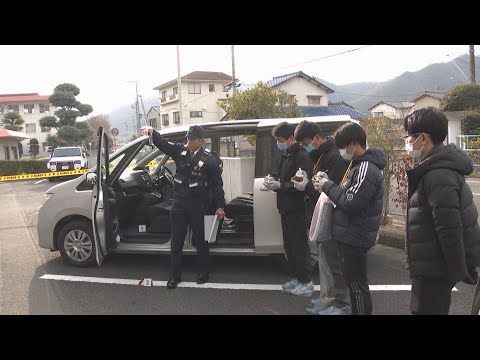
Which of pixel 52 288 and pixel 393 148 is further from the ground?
pixel 393 148

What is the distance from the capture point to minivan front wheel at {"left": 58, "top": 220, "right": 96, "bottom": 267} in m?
5.09

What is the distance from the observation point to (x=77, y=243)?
5141 mm

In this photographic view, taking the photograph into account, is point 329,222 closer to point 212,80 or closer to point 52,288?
point 52,288

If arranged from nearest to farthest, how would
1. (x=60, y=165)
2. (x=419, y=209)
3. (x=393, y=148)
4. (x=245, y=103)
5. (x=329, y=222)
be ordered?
1. (x=419, y=209)
2. (x=329, y=222)
3. (x=393, y=148)
4. (x=245, y=103)
5. (x=60, y=165)

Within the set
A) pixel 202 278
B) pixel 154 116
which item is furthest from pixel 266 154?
pixel 154 116

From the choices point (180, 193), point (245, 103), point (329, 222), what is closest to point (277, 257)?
point (180, 193)

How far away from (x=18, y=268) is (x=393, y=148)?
5.75 metres

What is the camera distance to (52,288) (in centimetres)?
450

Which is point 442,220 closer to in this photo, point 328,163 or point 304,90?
point 328,163

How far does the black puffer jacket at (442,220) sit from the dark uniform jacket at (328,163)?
1212 mm

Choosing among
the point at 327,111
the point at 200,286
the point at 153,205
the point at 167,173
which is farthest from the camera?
the point at 327,111

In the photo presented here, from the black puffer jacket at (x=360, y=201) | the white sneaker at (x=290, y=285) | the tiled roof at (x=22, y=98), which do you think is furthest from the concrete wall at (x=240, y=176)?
the tiled roof at (x=22, y=98)

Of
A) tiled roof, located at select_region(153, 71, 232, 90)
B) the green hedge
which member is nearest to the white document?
the green hedge

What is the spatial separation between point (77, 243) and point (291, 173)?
9.91 ft
